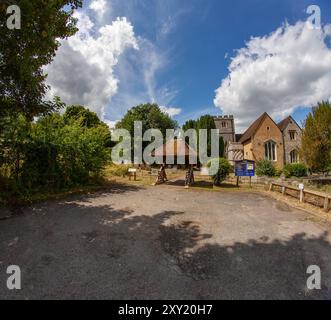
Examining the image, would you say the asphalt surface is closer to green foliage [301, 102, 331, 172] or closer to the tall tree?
the tall tree

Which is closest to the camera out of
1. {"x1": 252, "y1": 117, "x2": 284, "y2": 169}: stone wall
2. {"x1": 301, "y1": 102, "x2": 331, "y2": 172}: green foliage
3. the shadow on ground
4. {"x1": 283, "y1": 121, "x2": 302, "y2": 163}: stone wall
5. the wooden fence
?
the shadow on ground

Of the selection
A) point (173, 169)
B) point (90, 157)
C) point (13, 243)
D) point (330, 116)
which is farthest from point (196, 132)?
point (13, 243)

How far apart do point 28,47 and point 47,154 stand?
6.46 metres

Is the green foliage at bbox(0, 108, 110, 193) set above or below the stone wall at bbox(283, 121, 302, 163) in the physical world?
below

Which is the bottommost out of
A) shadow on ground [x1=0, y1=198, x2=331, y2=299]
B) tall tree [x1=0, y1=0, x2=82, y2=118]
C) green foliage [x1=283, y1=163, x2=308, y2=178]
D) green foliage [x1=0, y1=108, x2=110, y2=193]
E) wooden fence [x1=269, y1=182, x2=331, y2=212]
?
shadow on ground [x1=0, y1=198, x2=331, y2=299]

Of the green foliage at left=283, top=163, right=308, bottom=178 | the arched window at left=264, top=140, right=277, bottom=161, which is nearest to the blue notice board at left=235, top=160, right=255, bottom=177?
the green foliage at left=283, top=163, right=308, bottom=178

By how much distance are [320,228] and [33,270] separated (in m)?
8.47

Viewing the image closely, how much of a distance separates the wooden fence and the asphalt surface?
110 cm

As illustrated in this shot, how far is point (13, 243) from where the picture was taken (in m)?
5.72

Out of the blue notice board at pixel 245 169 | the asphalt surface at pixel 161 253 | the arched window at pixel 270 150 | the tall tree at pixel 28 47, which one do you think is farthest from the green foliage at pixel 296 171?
the tall tree at pixel 28 47

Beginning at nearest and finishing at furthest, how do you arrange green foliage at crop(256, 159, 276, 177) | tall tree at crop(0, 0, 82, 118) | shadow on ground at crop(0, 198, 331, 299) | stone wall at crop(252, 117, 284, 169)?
shadow on ground at crop(0, 198, 331, 299) → tall tree at crop(0, 0, 82, 118) → green foliage at crop(256, 159, 276, 177) → stone wall at crop(252, 117, 284, 169)

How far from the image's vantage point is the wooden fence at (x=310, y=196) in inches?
361

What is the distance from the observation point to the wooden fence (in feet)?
30.1

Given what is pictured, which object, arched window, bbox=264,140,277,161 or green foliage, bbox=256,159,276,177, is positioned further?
arched window, bbox=264,140,277,161
